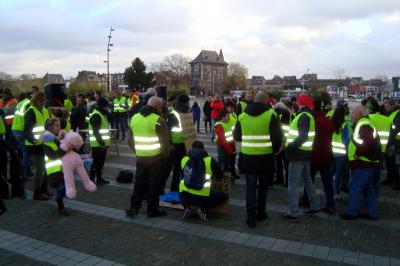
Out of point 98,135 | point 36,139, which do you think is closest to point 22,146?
point 36,139

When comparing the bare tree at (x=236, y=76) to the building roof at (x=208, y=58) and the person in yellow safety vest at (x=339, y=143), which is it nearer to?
the building roof at (x=208, y=58)

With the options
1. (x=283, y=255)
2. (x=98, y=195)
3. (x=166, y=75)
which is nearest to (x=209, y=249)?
(x=283, y=255)

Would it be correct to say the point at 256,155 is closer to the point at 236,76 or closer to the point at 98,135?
the point at 98,135

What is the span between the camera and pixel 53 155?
6.06 metres

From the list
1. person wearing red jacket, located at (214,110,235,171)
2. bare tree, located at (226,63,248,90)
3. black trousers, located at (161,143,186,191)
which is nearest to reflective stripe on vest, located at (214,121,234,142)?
person wearing red jacket, located at (214,110,235,171)

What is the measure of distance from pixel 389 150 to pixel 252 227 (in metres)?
4.24

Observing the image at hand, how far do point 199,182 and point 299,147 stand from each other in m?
1.72

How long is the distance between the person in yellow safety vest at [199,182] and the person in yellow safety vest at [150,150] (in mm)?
447

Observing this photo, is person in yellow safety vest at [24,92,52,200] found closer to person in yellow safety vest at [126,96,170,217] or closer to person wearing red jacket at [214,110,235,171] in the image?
person in yellow safety vest at [126,96,170,217]

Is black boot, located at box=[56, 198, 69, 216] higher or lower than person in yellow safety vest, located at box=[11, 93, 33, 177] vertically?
lower

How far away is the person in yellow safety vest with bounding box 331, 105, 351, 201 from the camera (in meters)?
7.08

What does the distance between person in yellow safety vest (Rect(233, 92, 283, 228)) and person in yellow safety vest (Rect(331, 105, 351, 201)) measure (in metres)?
1.87

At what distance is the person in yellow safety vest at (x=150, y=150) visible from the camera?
20.2 ft

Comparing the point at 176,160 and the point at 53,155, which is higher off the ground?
the point at 53,155
